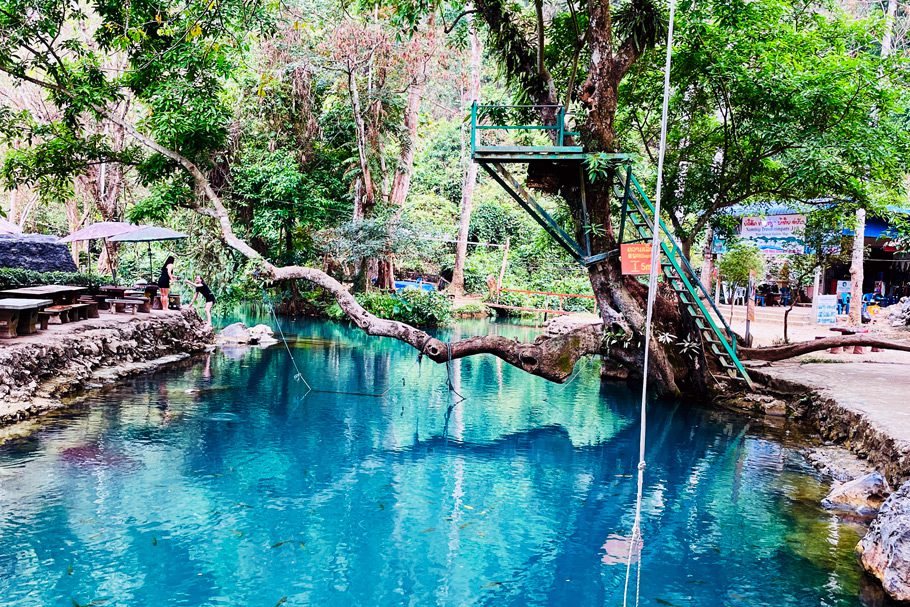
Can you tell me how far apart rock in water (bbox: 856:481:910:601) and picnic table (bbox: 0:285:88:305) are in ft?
39.2

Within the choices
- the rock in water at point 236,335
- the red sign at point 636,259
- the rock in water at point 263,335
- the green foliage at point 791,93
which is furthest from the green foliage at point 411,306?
the red sign at point 636,259

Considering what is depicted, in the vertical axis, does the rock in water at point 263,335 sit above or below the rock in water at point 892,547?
above

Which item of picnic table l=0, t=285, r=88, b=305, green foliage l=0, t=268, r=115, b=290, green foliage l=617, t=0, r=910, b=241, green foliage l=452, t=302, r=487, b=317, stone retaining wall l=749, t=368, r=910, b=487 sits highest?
green foliage l=617, t=0, r=910, b=241

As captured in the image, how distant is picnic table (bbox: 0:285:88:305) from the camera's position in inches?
467

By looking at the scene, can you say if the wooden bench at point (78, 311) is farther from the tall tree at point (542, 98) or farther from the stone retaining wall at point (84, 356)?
the tall tree at point (542, 98)

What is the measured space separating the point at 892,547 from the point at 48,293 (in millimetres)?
12085

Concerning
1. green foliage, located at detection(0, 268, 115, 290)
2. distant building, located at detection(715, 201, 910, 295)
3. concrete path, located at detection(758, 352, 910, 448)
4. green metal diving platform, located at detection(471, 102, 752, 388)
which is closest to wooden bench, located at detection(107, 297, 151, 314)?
green foliage, located at detection(0, 268, 115, 290)

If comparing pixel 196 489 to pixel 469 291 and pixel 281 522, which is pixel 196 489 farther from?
pixel 469 291

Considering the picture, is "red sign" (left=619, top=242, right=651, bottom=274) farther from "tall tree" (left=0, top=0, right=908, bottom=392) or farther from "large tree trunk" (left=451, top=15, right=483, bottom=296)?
"large tree trunk" (left=451, top=15, right=483, bottom=296)

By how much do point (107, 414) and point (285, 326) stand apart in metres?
12.3

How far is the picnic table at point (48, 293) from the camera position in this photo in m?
11.8

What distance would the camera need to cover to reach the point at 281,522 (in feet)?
22.3

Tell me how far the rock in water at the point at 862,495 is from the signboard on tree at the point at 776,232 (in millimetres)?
10787

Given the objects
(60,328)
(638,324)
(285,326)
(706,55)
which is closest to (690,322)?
(638,324)
